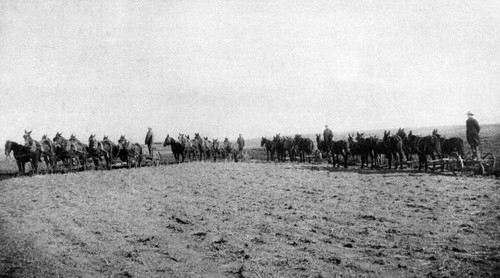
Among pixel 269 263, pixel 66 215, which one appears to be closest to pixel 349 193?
pixel 269 263

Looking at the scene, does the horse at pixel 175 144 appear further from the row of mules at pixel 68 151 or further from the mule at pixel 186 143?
the row of mules at pixel 68 151

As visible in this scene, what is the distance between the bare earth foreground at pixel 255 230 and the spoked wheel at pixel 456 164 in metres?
1.85

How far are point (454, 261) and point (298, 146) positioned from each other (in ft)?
87.8

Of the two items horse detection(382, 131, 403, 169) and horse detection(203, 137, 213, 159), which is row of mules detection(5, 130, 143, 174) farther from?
horse detection(382, 131, 403, 169)

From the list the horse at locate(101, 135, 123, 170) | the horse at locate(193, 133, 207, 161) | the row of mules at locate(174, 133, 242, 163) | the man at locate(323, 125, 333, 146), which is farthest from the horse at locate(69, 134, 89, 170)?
the man at locate(323, 125, 333, 146)

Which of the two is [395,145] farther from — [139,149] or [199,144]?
[139,149]

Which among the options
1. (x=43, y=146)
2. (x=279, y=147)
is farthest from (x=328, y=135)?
(x=43, y=146)

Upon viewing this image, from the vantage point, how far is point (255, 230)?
8.55m

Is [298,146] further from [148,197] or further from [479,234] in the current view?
[479,234]

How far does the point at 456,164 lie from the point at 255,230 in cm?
1495

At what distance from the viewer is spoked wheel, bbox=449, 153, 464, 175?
16.8 m

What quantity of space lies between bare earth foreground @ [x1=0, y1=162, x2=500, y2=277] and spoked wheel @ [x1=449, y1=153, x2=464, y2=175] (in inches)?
72.8

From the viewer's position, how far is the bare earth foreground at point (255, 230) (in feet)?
20.3

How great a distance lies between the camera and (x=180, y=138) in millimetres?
28797
